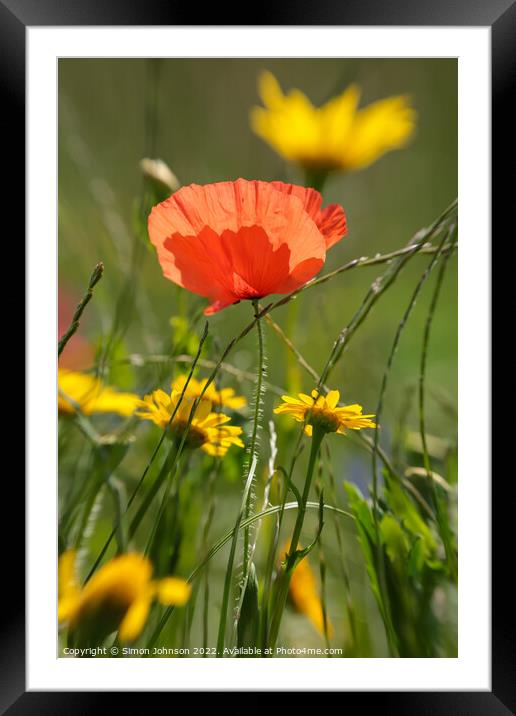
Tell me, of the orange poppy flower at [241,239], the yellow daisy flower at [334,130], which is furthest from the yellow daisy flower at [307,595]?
the yellow daisy flower at [334,130]

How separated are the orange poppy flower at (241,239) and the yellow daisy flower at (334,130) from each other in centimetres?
22

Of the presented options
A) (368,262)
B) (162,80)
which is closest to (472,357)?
(368,262)

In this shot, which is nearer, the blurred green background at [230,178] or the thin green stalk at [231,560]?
the thin green stalk at [231,560]

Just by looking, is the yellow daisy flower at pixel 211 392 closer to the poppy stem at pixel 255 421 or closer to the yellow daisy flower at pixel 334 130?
the poppy stem at pixel 255 421

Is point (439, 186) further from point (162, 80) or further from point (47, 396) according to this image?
point (47, 396)

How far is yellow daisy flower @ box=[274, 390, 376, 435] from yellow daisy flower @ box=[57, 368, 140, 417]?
0.52 feet

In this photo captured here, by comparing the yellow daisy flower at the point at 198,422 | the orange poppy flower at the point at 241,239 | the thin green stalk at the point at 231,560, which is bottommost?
the thin green stalk at the point at 231,560

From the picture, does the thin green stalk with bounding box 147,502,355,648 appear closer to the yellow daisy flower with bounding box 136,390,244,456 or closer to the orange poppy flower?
the yellow daisy flower with bounding box 136,390,244,456

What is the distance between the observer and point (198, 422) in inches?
25.9

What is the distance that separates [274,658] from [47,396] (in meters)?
0.29

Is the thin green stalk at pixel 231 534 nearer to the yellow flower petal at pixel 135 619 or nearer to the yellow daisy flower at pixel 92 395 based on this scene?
the yellow flower petal at pixel 135 619

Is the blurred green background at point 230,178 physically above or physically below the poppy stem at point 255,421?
above

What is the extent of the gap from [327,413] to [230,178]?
0.24 meters

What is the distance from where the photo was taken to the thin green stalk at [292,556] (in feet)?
2.03
